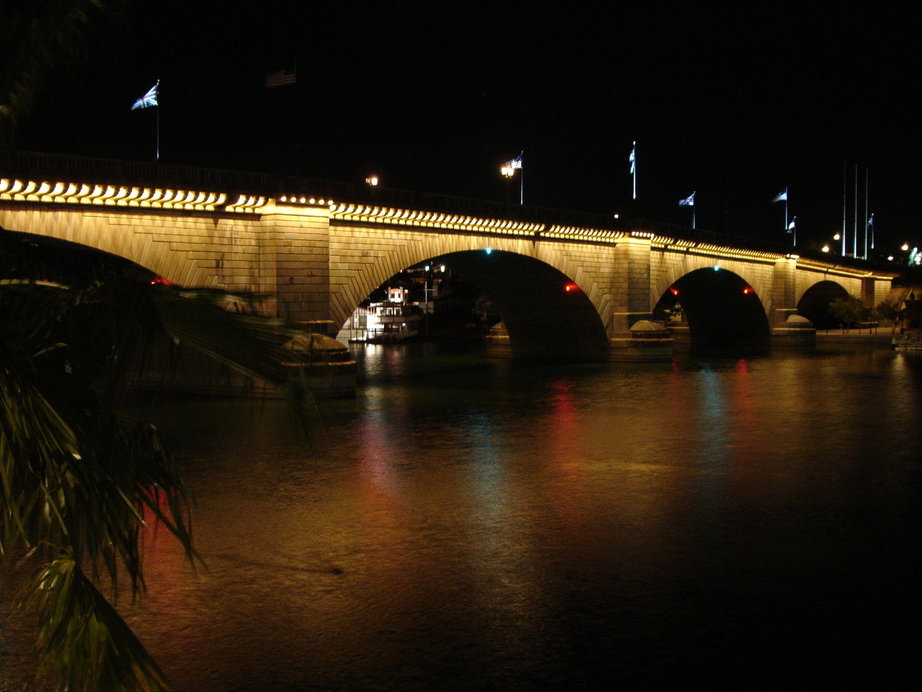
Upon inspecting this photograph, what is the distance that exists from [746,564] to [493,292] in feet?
123

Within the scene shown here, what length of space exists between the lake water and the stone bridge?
418 cm

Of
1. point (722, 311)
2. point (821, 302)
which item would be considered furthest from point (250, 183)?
point (821, 302)

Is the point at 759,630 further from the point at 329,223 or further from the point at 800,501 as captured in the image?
the point at 329,223

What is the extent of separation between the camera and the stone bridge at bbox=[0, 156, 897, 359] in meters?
23.1

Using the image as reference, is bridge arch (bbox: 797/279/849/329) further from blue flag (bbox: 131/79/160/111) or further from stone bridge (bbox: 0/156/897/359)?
blue flag (bbox: 131/79/160/111)

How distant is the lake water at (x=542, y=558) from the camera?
24.6 feet

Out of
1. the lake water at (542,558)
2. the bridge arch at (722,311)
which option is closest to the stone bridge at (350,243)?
the bridge arch at (722,311)

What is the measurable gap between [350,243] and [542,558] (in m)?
21.9

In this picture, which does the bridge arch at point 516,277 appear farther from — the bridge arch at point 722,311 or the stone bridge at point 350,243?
the bridge arch at point 722,311

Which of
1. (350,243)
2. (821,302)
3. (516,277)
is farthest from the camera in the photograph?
(821,302)

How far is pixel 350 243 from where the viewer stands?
102ft

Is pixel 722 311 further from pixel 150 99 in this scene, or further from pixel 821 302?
pixel 150 99

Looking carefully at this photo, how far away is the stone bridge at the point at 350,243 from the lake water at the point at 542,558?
4177 millimetres

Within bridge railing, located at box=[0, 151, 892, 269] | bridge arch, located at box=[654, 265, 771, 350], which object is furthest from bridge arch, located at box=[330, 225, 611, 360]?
bridge arch, located at box=[654, 265, 771, 350]
